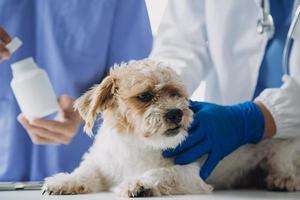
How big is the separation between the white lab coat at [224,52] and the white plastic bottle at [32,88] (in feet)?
0.98

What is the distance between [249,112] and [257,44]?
0.68ft

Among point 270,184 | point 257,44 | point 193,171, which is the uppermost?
point 257,44

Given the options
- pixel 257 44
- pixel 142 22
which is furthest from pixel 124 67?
pixel 142 22

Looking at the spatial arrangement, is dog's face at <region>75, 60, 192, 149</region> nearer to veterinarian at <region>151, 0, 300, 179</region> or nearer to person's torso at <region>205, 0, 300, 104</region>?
veterinarian at <region>151, 0, 300, 179</region>

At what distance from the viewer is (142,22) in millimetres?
1674

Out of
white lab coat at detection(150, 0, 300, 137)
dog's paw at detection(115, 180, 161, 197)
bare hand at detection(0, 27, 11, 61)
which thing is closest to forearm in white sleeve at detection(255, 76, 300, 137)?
white lab coat at detection(150, 0, 300, 137)

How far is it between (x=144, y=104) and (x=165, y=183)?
157 millimetres

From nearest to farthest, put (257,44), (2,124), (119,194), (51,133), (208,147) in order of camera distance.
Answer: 1. (119,194)
2. (208,147)
3. (257,44)
4. (51,133)
5. (2,124)

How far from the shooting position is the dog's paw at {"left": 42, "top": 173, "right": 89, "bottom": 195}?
1.04 m

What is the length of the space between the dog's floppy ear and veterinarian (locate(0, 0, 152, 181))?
0.57m

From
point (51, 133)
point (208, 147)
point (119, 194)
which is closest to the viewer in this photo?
point (119, 194)

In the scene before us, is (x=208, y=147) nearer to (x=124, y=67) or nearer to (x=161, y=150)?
(x=161, y=150)

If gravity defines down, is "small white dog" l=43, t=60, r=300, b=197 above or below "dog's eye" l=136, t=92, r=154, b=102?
below

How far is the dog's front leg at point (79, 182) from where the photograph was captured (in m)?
1.05
